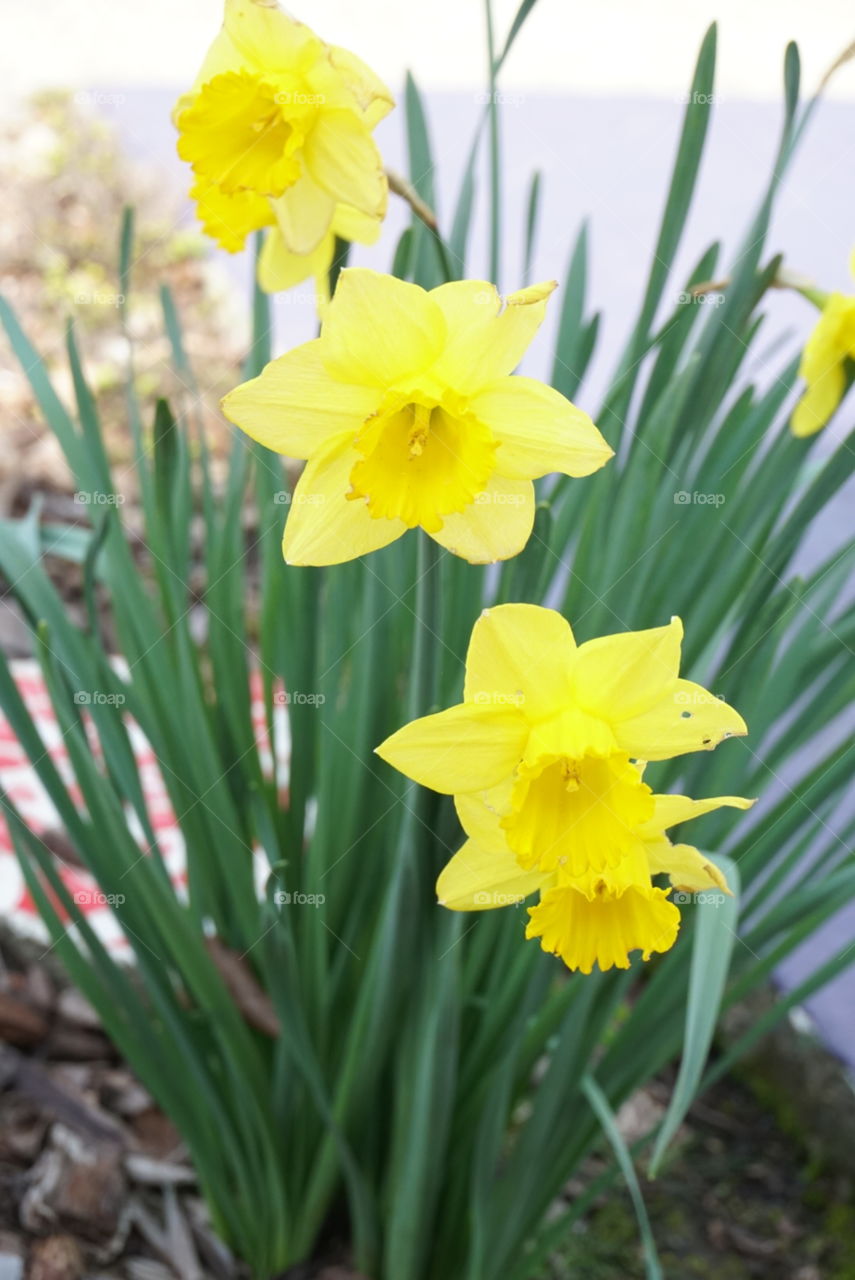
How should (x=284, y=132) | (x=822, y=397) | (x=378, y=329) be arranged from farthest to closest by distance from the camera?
1. (x=822, y=397)
2. (x=284, y=132)
3. (x=378, y=329)

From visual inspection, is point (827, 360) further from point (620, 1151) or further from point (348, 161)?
point (620, 1151)

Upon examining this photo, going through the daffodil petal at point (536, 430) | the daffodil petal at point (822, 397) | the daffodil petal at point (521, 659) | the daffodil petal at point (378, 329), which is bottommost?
the daffodil petal at point (521, 659)

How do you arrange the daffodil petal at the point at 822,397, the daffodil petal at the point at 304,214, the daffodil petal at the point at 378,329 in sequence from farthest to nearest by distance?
the daffodil petal at the point at 822,397 → the daffodil petal at the point at 304,214 → the daffodil petal at the point at 378,329


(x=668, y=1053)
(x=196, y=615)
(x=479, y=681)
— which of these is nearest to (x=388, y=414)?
(x=479, y=681)

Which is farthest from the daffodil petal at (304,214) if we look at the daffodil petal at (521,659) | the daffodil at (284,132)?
the daffodil petal at (521,659)

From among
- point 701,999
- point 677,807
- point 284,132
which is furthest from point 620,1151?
point 284,132

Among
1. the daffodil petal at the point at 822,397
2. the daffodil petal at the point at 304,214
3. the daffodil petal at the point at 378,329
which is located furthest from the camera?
the daffodil petal at the point at 822,397

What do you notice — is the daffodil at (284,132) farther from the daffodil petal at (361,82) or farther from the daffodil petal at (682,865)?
the daffodil petal at (682,865)

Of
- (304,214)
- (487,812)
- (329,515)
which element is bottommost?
(487,812)
